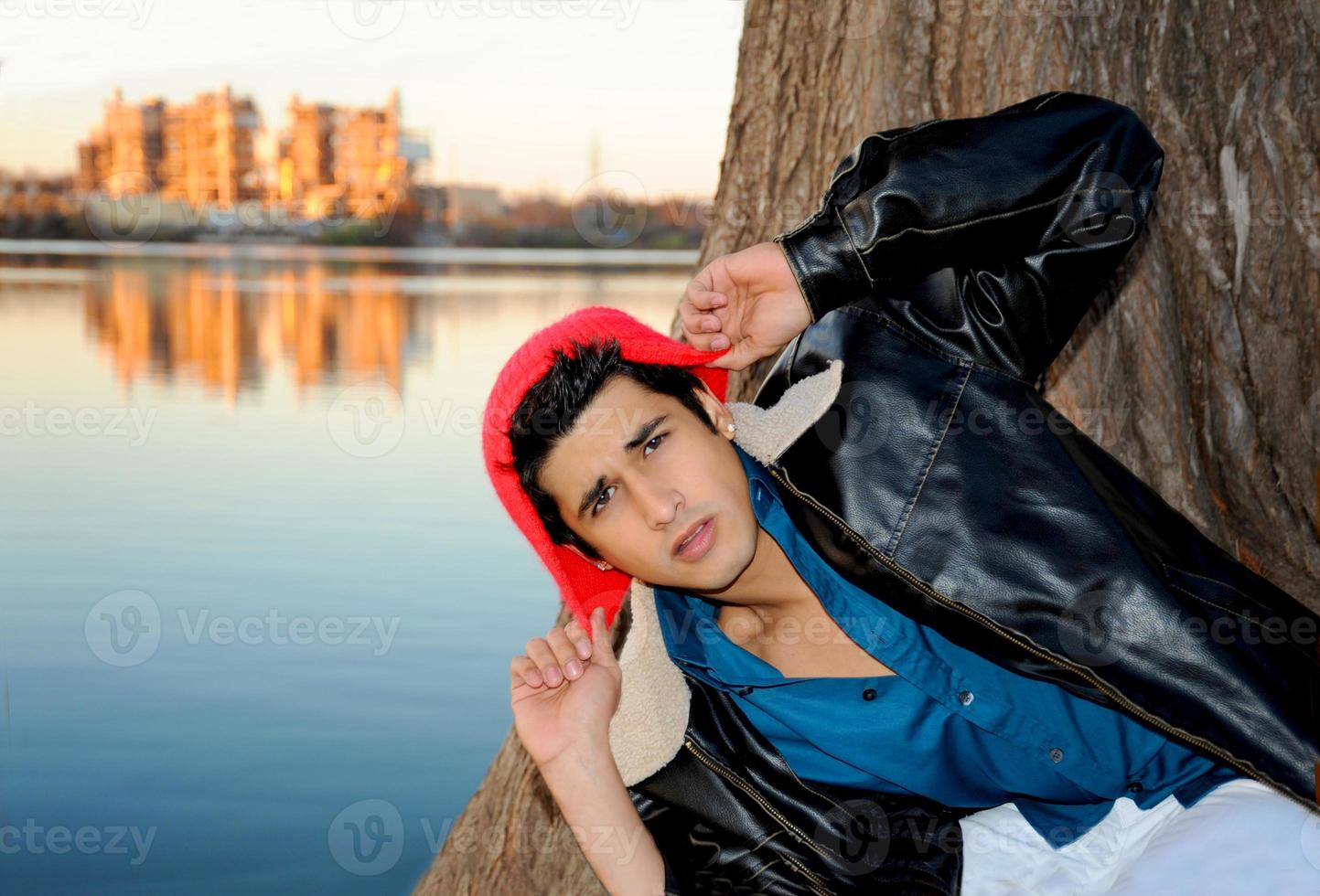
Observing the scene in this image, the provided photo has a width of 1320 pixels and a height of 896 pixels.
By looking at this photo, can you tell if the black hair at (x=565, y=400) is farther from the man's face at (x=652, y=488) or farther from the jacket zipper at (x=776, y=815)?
the jacket zipper at (x=776, y=815)

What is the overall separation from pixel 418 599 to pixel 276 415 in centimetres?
374

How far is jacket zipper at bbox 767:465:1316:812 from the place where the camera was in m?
1.86

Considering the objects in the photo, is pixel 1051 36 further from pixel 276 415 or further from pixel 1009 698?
pixel 276 415

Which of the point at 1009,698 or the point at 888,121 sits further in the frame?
the point at 888,121

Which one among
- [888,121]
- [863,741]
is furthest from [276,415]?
[863,741]

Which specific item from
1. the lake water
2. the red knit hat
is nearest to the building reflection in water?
the lake water

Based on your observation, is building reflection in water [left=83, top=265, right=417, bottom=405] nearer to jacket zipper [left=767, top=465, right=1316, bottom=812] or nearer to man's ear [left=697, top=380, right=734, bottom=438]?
man's ear [left=697, top=380, right=734, bottom=438]

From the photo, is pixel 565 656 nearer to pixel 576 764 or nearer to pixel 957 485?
pixel 576 764

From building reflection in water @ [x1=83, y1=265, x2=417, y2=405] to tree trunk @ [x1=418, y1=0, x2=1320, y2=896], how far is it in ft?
20.2

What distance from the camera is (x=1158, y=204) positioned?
2.93 m

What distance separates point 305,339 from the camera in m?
12.1

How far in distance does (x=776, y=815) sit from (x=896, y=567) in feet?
1.55

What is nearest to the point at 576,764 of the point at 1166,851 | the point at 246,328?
the point at 1166,851

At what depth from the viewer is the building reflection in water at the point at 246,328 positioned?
995cm
